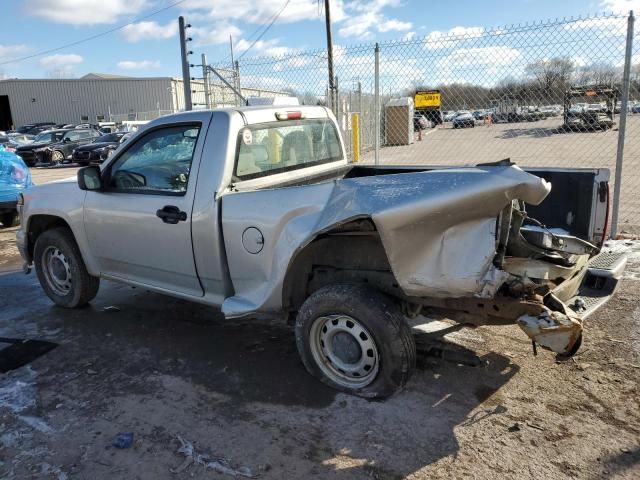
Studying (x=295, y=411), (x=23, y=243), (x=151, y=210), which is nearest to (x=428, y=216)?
(x=295, y=411)

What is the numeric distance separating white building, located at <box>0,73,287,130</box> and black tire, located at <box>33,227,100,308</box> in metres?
44.9

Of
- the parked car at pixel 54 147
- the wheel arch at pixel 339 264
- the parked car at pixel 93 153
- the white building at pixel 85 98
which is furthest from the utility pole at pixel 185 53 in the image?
the white building at pixel 85 98

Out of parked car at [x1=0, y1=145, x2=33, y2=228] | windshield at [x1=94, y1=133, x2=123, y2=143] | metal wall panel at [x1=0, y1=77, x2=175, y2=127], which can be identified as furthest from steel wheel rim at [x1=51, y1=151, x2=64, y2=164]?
metal wall panel at [x1=0, y1=77, x2=175, y2=127]

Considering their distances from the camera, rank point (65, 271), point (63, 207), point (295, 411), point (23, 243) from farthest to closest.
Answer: point (23, 243), point (65, 271), point (63, 207), point (295, 411)

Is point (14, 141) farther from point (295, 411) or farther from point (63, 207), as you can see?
point (295, 411)

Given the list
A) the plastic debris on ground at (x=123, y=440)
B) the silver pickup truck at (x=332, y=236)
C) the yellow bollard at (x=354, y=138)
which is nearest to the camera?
the silver pickup truck at (x=332, y=236)

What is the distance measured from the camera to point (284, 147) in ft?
14.2

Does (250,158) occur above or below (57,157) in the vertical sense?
above

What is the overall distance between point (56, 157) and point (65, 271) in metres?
22.2

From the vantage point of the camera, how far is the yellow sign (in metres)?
9.99

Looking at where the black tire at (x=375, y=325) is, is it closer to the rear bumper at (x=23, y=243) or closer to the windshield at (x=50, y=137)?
the rear bumper at (x=23, y=243)

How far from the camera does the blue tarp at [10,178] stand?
927 centimetres

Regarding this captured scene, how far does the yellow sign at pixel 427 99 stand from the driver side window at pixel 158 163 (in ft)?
22.1

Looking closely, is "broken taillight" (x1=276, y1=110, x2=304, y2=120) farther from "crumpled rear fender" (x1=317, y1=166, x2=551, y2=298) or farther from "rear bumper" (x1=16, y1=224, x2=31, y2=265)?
"rear bumper" (x1=16, y1=224, x2=31, y2=265)
